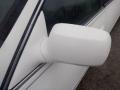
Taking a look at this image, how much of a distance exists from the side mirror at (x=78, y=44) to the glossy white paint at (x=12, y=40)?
6.5 inches

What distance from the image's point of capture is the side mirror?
1.31 meters

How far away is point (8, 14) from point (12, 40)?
16 centimetres

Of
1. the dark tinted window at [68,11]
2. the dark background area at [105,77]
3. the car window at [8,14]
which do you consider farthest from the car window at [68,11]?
the dark background area at [105,77]

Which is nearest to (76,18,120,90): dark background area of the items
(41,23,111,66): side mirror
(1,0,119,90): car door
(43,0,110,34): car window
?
(43,0,110,34): car window

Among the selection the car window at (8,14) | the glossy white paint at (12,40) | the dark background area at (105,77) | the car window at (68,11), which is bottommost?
the dark background area at (105,77)

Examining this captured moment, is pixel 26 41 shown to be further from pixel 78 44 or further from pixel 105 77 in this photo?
pixel 105 77

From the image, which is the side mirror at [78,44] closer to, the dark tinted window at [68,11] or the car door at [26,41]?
the car door at [26,41]

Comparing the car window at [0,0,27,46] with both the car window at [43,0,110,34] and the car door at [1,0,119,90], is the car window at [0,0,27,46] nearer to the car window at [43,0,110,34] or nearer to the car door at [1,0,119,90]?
the car door at [1,0,119,90]

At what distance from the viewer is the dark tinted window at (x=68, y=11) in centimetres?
170

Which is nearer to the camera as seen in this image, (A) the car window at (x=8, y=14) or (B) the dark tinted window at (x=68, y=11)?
(A) the car window at (x=8, y=14)

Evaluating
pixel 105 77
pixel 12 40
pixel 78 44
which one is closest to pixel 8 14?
pixel 12 40

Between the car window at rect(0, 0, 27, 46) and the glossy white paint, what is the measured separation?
21mm

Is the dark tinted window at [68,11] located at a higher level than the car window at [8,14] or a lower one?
lower

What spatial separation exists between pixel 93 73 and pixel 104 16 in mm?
1033
